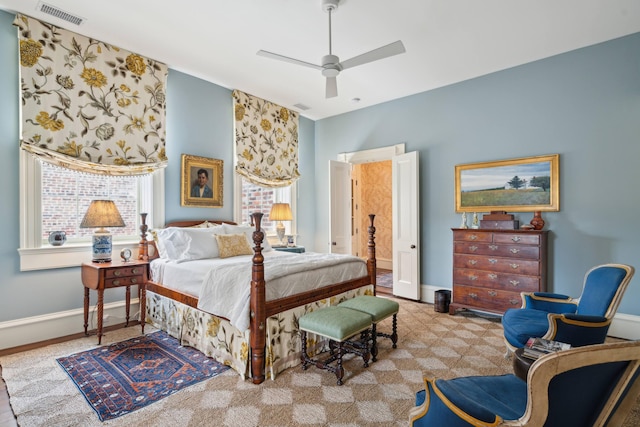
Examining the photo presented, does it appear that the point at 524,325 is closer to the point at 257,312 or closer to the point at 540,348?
the point at 540,348

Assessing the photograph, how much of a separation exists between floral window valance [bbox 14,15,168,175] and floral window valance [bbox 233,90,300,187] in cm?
120

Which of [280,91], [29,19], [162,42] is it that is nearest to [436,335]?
[280,91]

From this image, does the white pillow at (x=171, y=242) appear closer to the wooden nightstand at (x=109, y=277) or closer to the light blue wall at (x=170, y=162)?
the wooden nightstand at (x=109, y=277)

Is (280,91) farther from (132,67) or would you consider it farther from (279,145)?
(132,67)

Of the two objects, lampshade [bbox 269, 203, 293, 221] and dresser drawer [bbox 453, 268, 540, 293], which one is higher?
lampshade [bbox 269, 203, 293, 221]

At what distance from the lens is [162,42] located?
3686mm

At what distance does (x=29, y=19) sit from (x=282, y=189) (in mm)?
3832

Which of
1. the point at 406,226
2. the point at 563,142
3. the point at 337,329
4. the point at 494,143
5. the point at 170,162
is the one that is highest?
the point at 494,143

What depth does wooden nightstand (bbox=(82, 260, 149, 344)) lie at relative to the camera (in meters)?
3.25

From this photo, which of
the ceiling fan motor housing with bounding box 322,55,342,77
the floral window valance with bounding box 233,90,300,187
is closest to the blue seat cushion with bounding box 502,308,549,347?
the ceiling fan motor housing with bounding box 322,55,342,77

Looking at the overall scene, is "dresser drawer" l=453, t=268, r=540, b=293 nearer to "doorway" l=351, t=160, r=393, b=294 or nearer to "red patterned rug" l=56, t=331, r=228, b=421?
"red patterned rug" l=56, t=331, r=228, b=421

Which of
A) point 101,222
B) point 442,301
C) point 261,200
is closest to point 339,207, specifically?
point 261,200

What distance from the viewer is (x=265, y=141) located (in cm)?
556

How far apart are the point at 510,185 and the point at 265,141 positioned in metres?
3.72
